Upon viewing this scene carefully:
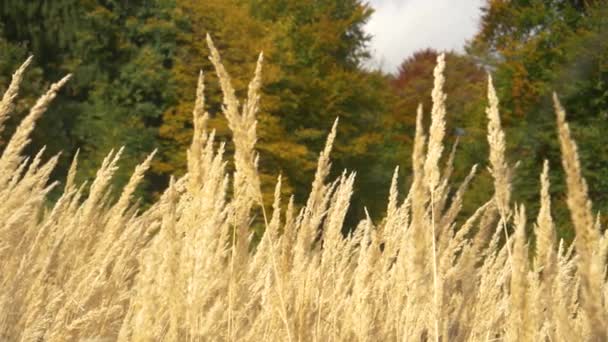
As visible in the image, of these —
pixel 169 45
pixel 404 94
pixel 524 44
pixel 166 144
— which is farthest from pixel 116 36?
pixel 404 94

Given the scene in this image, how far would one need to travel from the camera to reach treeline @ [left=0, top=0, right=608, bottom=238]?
15.3 meters

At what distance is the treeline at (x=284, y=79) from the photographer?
15.3 meters

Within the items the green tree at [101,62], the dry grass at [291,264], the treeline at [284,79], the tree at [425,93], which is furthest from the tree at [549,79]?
the dry grass at [291,264]

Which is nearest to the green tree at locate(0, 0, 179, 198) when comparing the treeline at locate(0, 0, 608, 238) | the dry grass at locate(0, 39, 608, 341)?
the treeline at locate(0, 0, 608, 238)

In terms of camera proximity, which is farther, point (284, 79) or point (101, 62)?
point (101, 62)

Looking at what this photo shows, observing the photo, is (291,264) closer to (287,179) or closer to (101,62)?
(287,179)

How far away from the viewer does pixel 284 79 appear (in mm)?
21156

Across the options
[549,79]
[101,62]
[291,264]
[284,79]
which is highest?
[549,79]

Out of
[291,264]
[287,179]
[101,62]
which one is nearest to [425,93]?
[101,62]

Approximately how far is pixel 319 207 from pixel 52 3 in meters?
21.0

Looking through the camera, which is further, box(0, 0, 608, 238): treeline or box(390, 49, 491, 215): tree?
box(390, 49, 491, 215): tree

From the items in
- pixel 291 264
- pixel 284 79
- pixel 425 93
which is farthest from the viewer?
pixel 425 93

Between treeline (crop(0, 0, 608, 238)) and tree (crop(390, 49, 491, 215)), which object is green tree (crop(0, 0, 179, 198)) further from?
tree (crop(390, 49, 491, 215))

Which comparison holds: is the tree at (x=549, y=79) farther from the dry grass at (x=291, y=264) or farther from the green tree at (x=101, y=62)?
the dry grass at (x=291, y=264)
